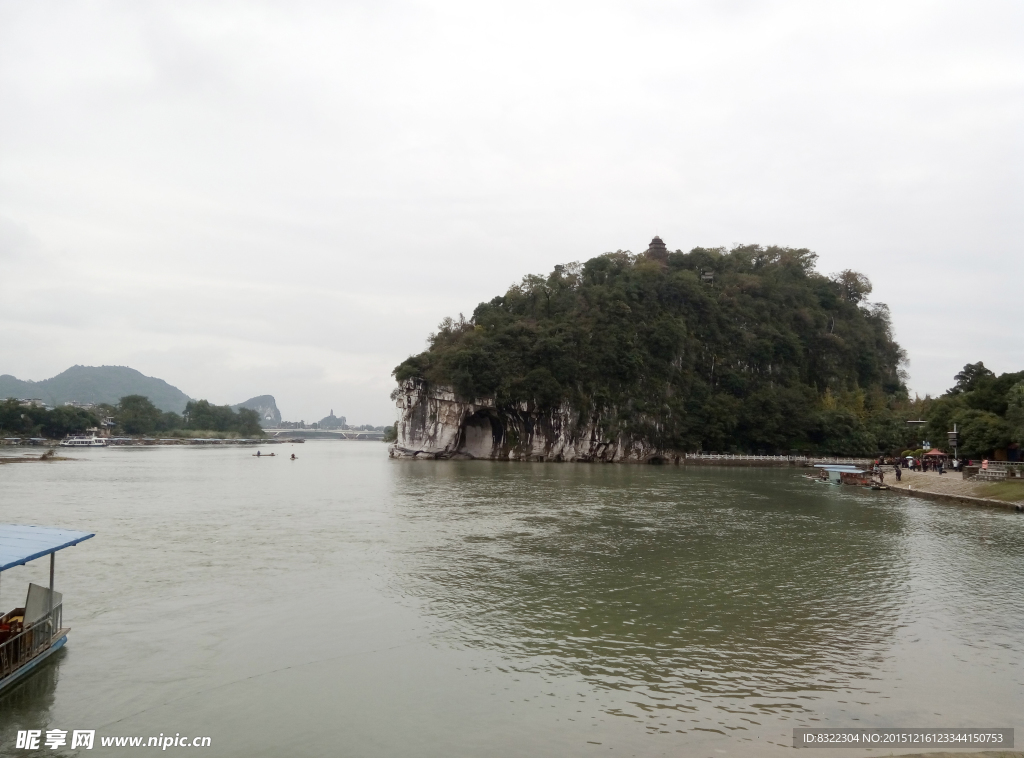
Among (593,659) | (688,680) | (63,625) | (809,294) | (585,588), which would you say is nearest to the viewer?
(688,680)

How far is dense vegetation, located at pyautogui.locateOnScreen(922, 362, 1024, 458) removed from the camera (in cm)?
3681

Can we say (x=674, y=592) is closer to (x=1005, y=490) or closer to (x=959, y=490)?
(x=1005, y=490)

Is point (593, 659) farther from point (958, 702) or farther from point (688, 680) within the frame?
point (958, 702)

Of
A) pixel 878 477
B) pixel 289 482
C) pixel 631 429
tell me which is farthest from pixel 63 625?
pixel 631 429

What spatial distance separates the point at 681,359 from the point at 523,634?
71196mm

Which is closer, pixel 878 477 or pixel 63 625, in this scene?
pixel 63 625

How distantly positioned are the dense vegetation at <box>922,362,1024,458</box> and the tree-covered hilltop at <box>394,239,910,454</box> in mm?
26295

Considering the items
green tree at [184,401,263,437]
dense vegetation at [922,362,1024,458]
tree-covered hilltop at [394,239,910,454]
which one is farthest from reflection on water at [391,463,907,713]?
green tree at [184,401,263,437]

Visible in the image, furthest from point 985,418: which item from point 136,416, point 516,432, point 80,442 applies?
point 136,416

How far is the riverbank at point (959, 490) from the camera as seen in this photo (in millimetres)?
29922

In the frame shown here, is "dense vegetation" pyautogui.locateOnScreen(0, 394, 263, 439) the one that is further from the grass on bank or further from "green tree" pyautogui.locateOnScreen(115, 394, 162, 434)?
the grass on bank

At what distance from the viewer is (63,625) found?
39.4ft

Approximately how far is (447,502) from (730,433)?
51883 millimetres

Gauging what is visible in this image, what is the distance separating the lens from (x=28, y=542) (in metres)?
10.3
